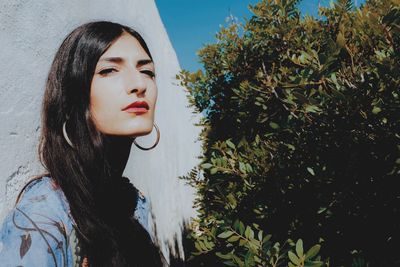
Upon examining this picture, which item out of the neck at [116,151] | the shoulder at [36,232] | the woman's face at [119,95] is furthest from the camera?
the neck at [116,151]

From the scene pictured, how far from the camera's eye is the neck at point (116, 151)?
4.78ft

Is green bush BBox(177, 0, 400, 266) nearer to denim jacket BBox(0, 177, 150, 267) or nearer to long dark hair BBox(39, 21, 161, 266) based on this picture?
long dark hair BBox(39, 21, 161, 266)

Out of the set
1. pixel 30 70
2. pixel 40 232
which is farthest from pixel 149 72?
pixel 40 232

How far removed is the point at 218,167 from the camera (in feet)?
7.03

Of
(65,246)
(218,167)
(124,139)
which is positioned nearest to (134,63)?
(124,139)

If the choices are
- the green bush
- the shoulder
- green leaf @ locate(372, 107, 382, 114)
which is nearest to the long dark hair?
the shoulder

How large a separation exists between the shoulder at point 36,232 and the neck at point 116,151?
1.17ft

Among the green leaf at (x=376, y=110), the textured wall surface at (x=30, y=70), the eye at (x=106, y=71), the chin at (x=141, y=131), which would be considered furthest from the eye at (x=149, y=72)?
the green leaf at (x=376, y=110)

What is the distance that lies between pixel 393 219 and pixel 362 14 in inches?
40.9

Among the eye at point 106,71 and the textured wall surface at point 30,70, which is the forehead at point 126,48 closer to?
the eye at point 106,71

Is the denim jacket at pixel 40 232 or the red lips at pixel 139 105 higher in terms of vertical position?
the red lips at pixel 139 105

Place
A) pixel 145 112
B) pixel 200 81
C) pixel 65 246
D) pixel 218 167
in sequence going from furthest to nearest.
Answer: pixel 200 81
pixel 218 167
pixel 145 112
pixel 65 246

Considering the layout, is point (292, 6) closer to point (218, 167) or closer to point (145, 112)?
point (218, 167)

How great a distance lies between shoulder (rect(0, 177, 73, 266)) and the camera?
958 mm
